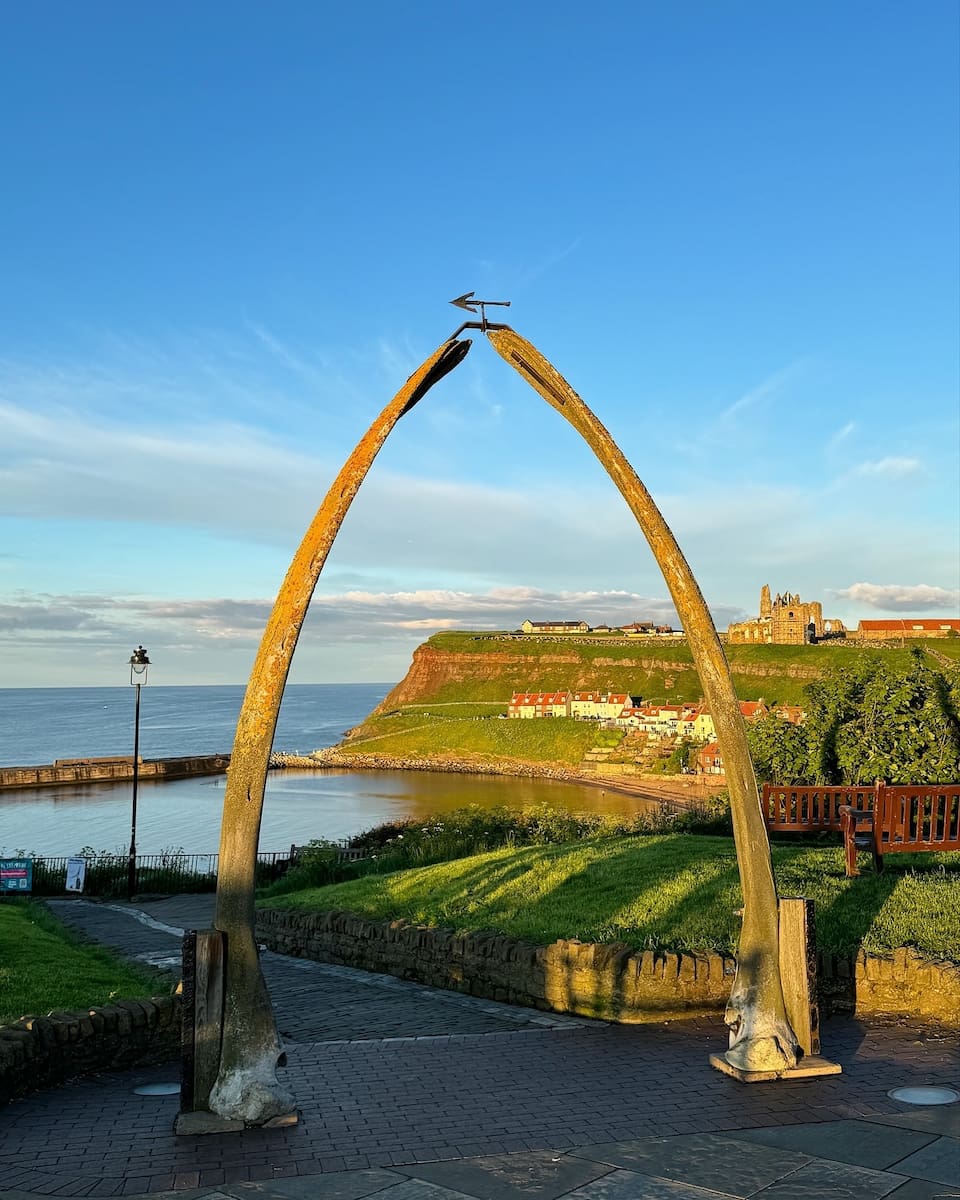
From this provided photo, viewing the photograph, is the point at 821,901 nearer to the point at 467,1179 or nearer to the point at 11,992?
the point at 467,1179

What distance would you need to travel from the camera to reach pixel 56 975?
12.2 m

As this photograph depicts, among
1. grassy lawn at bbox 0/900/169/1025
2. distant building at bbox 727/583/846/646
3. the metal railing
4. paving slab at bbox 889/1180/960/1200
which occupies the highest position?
distant building at bbox 727/583/846/646

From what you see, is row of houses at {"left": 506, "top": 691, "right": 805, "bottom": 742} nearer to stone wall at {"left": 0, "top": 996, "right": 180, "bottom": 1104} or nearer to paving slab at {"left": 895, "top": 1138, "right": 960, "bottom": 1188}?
stone wall at {"left": 0, "top": 996, "right": 180, "bottom": 1104}

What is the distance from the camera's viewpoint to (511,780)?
10819 centimetres

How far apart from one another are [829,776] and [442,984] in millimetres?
16677

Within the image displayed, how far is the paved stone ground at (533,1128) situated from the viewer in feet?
19.4

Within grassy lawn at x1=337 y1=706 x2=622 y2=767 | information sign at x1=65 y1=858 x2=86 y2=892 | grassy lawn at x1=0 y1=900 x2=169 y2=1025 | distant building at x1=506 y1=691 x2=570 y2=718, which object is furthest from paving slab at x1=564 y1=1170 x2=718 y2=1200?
distant building at x1=506 y1=691 x2=570 y2=718

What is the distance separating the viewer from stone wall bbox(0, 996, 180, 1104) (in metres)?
8.03

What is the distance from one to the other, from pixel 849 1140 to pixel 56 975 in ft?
31.7

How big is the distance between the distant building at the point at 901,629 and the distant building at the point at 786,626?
457 centimetres

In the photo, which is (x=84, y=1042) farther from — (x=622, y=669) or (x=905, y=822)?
(x=622, y=669)

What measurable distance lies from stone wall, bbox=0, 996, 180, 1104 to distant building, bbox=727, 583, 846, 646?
17261 centimetres

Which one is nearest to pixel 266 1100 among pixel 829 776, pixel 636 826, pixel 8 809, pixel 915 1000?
pixel 915 1000

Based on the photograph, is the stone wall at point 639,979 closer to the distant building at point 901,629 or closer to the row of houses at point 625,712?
the row of houses at point 625,712
